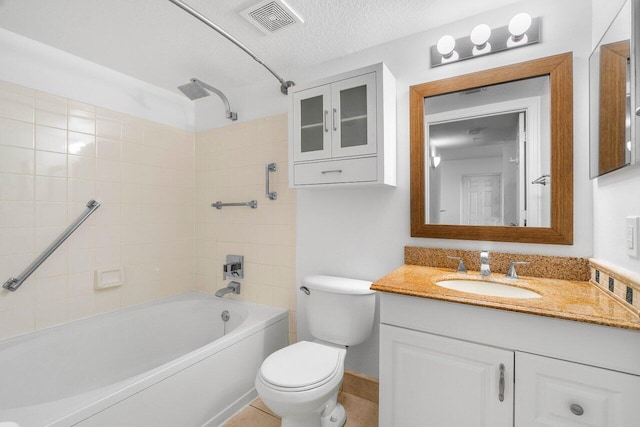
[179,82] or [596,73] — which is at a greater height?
[179,82]

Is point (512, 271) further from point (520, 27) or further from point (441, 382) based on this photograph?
point (520, 27)

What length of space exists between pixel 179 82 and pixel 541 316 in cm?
266

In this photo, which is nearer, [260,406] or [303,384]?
[303,384]

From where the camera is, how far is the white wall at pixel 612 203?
97cm

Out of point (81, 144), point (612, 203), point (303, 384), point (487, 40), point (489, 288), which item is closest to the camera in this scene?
point (612, 203)

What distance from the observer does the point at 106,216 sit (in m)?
2.03

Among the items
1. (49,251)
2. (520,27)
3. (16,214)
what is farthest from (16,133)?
(520,27)

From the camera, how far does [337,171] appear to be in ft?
5.27

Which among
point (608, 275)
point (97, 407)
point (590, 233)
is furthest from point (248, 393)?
point (590, 233)

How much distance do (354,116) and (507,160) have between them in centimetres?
80

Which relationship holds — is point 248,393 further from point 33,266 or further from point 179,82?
point 179,82

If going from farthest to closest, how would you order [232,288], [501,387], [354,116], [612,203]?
1. [232,288]
2. [354,116]
3. [612,203]
4. [501,387]


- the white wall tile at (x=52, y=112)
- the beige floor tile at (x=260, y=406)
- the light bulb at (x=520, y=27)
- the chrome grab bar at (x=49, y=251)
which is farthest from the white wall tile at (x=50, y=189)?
the light bulb at (x=520, y=27)

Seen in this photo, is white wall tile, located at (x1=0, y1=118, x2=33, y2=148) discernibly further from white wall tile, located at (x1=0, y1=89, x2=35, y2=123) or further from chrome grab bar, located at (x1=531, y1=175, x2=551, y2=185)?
chrome grab bar, located at (x1=531, y1=175, x2=551, y2=185)
